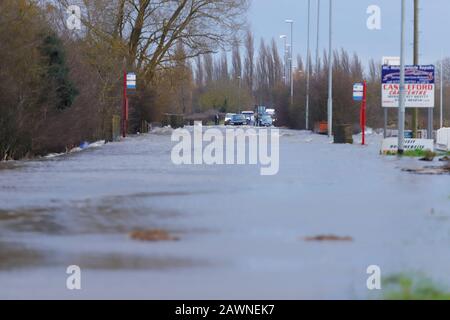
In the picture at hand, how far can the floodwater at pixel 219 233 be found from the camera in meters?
9.25

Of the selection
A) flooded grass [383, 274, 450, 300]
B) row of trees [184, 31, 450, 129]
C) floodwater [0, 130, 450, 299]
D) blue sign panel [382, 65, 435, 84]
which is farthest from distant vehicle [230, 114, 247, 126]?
flooded grass [383, 274, 450, 300]

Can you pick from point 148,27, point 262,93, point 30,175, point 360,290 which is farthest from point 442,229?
point 262,93

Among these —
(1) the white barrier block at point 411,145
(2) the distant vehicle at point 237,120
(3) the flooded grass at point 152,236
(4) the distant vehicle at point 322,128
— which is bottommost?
(2) the distant vehicle at point 237,120

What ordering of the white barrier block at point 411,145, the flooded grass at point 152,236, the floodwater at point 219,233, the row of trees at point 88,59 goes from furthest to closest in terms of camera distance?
the white barrier block at point 411,145, the row of trees at point 88,59, the flooded grass at point 152,236, the floodwater at point 219,233

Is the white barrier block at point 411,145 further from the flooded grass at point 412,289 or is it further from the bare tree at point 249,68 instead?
the bare tree at point 249,68

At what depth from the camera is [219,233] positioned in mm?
12492

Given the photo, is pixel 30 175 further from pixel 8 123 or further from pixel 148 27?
pixel 148 27

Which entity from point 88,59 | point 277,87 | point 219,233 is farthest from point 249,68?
point 219,233

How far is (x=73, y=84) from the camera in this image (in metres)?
33.2

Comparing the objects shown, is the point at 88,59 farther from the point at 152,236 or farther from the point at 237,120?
the point at 237,120

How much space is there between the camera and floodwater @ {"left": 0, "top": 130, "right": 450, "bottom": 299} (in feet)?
30.3

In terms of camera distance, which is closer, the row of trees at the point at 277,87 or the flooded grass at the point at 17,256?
the flooded grass at the point at 17,256

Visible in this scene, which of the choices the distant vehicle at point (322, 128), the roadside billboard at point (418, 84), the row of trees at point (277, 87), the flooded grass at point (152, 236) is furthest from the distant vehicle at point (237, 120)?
the flooded grass at point (152, 236)
